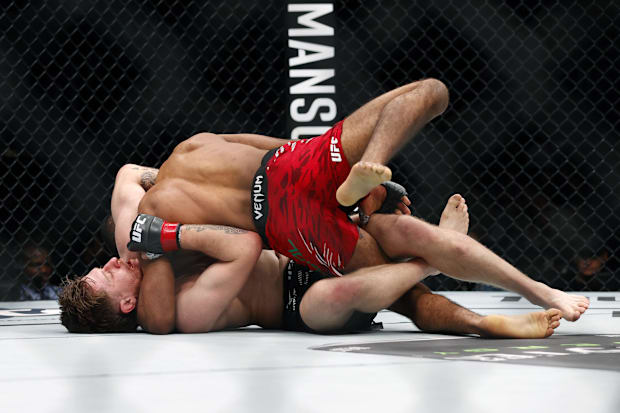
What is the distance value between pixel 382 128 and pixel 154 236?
0.44 meters

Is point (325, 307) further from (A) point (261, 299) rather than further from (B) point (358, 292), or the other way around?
(A) point (261, 299)

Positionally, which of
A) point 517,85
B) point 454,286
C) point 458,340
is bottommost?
point 454,286

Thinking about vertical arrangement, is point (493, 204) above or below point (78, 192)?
above

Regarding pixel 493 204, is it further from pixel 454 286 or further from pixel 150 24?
pixel 150 24

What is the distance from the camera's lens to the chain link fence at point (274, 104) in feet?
8.87

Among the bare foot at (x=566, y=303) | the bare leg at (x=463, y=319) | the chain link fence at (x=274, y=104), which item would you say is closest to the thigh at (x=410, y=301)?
the bare leg at (x=463, y=319)

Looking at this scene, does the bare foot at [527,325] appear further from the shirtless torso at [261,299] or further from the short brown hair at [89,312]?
the short brown hair at [89,312]

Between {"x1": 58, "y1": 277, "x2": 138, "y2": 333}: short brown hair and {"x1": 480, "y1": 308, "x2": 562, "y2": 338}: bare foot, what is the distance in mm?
657

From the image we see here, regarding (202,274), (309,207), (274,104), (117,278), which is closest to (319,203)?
(309,207)

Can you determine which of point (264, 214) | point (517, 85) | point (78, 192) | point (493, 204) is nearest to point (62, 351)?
point (264, 214)

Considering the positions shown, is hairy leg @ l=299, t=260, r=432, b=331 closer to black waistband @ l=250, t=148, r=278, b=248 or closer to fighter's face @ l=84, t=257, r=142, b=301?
black waistband @ l=250, t=148, r=278, b=248

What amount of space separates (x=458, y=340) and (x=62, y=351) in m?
0.61

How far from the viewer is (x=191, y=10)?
2.80 meters

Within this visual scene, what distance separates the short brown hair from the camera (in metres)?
1.41
